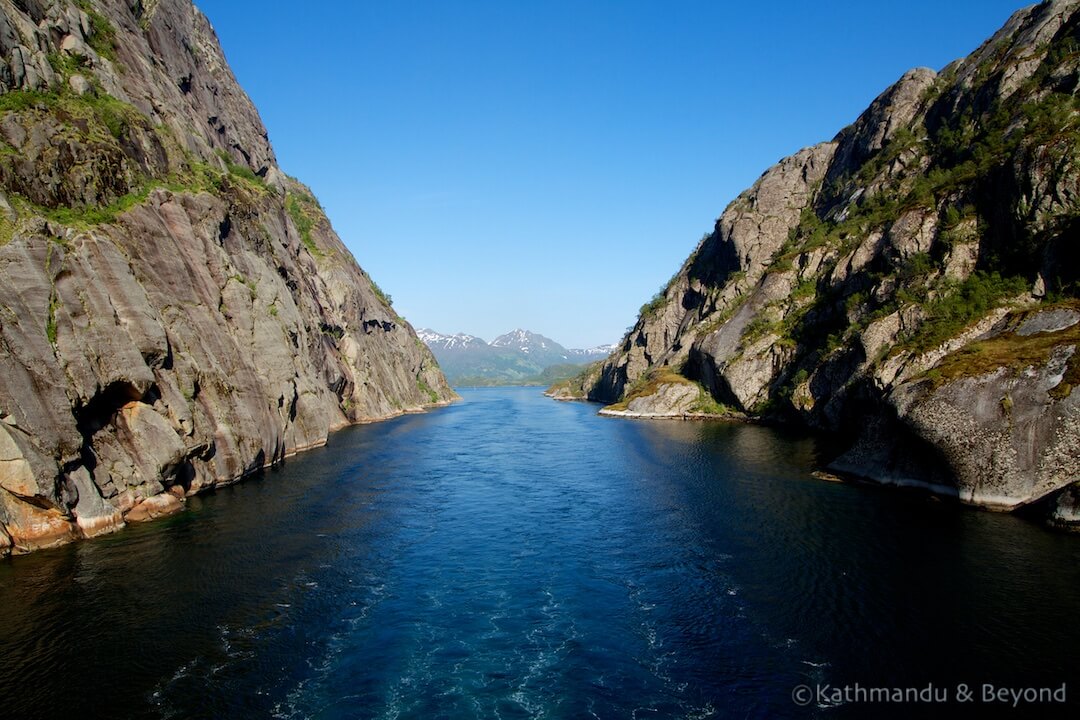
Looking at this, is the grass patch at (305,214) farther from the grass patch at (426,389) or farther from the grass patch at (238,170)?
the grass patch at (426,389)

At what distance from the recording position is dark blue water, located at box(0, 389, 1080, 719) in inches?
890

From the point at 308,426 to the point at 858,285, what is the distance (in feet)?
297

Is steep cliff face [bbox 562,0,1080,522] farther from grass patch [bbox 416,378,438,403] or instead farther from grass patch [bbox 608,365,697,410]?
grass patch [bbox 416,378,438,403]

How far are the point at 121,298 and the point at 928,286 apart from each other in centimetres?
8685

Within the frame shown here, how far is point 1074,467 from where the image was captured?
4088 centimetres

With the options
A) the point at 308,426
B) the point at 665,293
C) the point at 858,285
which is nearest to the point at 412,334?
the point at 665,293

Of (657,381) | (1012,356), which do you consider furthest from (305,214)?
(1012,356)

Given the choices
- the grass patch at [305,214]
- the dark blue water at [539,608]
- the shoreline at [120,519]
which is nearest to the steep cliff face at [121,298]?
the shoreline at [120,519]

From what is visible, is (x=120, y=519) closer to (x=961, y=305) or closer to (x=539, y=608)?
(x=539, y=608)

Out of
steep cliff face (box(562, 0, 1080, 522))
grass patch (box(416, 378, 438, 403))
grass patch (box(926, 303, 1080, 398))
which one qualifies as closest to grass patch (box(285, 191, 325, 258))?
grass patch (box(416, 378, 438, 403))

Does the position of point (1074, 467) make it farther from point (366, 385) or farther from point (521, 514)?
point (366, 385)

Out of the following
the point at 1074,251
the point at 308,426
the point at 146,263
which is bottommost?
the point at 308,426

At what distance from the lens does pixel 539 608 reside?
3059 cm

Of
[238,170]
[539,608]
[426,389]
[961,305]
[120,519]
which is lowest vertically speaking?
[539,608]
